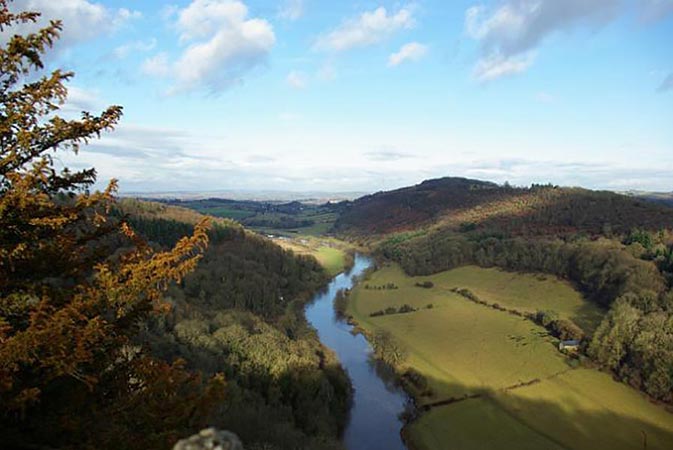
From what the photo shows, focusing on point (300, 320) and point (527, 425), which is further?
point (300, 320)

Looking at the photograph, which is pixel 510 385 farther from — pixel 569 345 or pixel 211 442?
pixel 211 442

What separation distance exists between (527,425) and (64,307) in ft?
114

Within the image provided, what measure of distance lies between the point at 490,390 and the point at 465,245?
54.4 metres

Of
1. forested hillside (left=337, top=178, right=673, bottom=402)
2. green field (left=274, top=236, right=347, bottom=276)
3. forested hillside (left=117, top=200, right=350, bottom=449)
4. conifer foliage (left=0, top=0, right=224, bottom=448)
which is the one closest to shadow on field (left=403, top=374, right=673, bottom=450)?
forested hillside (left=337, top=178, right=673, bottom=402)

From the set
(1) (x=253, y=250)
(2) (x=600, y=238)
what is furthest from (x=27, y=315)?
(2) (x=600, y=238)

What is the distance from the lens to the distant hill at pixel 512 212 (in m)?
92.5

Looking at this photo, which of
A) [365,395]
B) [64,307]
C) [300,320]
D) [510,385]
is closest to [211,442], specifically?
[64,307]

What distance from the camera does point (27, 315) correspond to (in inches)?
277

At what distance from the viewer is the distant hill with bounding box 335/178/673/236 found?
92.5 m

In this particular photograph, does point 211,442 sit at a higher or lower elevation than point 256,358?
higher

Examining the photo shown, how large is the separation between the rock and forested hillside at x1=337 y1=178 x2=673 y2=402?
4334 centimetres

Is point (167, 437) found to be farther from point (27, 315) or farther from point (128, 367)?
point (27, 315)

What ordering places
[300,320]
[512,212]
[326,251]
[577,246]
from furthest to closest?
Result: [512,212] → [326,251] → [577,246] → [300,320]

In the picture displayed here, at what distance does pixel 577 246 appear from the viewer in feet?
242
